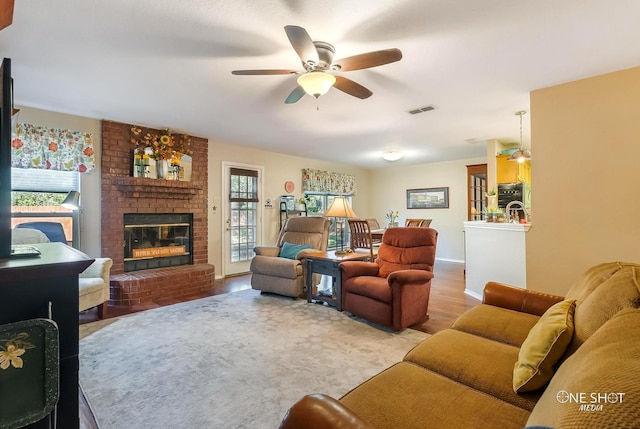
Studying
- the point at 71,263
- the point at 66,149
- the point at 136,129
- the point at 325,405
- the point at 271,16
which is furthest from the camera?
the point at 136,129

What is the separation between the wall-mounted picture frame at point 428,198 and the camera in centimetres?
754

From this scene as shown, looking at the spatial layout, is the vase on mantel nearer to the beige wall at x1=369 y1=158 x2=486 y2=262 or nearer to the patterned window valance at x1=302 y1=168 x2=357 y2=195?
the patterned window valance at x1=302 y1=168 x2=357 y2=195

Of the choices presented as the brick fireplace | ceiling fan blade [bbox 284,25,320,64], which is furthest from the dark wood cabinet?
the brick fireplace

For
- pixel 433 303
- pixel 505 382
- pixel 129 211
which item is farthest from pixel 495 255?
pixel 129 211

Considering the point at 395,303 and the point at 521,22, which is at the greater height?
the point at 521,22

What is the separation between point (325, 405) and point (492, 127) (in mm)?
4875

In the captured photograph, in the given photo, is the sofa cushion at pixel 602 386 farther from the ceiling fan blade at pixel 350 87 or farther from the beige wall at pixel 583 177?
the beige wall at pixel 583 177

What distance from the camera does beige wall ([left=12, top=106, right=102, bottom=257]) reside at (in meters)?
3.93

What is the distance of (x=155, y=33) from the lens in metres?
2.18

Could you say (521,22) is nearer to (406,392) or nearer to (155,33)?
(406,392)

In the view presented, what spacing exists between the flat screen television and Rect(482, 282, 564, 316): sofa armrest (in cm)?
278

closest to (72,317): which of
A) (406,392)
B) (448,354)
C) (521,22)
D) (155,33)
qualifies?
(406,392)

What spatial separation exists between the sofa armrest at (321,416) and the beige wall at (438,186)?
23.3ft

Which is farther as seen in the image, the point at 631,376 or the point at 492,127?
the point at 492,127
